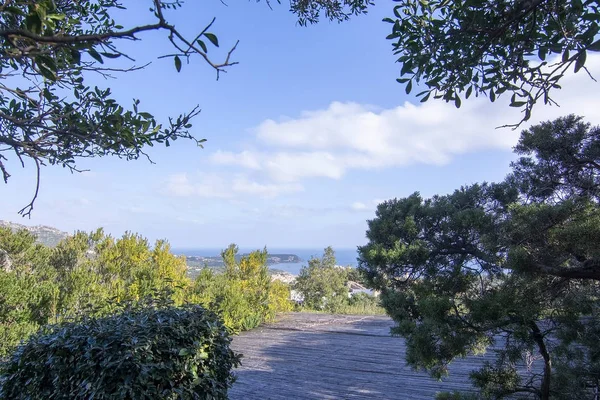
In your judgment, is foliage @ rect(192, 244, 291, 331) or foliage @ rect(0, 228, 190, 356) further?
foliage @ rect(192, 244, 291, 331)

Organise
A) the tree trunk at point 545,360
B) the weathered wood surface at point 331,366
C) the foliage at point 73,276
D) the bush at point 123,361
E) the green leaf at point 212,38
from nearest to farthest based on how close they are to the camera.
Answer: the green leaf at point 212,38 < the tree trunk at point 545,360 < the bush at point 123,361 < the weathered wood surface at point 331,366 < the foliage at point 73,276

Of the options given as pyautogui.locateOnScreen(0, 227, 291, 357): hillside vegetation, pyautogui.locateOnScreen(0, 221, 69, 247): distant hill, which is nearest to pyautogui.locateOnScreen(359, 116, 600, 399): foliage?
pyautogui.locateOnScreen(0, 227, 291, 357): hillside vegetation

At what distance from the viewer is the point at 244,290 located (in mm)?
7836

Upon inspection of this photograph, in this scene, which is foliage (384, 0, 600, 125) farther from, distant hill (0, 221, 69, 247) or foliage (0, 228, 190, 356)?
distant hill (0, 221, 69, 247)

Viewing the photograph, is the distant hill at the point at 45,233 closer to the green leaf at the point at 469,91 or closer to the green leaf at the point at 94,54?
the green leaf at the point at 94,54

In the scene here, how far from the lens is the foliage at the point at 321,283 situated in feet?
44.0

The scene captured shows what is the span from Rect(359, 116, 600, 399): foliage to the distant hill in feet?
17.5

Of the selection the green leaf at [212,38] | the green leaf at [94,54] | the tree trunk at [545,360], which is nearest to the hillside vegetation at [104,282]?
the tree trunk at [545,360]

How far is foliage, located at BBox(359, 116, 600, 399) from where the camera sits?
2.09 m

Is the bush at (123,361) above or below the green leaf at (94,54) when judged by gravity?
below

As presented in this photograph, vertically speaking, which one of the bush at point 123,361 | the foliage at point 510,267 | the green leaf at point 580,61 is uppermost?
the green leaf at point 580,61

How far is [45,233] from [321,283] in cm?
907

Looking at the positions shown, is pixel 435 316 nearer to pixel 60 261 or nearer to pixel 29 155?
pixel 29 155

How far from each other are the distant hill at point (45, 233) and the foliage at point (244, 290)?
8.14 ft
